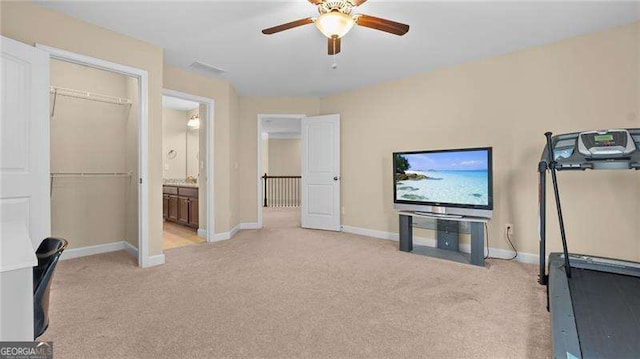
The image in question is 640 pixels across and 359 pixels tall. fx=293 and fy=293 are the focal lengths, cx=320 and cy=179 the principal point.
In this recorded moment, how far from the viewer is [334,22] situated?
6.90ft

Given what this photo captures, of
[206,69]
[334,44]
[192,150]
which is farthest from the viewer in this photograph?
[192,150]

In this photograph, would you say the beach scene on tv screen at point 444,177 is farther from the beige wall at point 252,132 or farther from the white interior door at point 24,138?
the white interior door at point 24,138

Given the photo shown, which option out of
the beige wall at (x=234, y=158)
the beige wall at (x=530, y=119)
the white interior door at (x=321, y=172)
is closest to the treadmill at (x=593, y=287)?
the beige wall at (x=530, y=119)

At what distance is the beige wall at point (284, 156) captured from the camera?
Result: 35.8 ft

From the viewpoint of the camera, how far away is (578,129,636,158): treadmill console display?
219 centimetres

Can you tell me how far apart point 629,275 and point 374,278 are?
1.97m

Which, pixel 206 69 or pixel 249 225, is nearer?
pixel 206 69

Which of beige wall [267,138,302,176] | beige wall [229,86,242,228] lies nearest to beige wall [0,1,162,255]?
beige wall [229,86,242,228]

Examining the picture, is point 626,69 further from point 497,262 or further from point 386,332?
point 386,332

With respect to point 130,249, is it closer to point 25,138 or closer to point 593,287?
point 25,138

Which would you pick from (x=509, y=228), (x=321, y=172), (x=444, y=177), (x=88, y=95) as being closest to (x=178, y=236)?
(x=88, y=95)

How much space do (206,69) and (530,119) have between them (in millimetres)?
4065

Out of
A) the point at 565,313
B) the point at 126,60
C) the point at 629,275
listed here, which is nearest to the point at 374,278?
the point at 565,313

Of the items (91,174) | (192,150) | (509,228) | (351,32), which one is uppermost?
(351,32)
